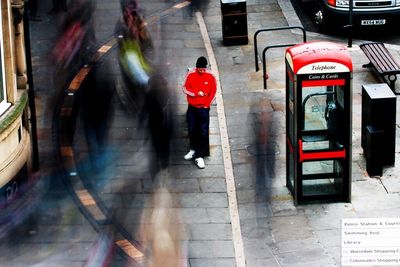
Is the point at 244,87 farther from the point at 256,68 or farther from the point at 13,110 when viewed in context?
the point at 13,110

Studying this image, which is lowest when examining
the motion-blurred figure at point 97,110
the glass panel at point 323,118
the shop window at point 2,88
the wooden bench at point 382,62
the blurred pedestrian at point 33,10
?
the motion-blurred figure at point 97,110

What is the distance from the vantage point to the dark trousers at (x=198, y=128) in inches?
652

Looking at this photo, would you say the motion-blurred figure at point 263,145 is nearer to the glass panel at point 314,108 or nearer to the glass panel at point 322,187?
the glass panel at point 322,187

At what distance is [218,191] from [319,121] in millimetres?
1762

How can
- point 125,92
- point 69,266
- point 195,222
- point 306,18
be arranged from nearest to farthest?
point 69,266 → point 195,222 → point 125,92 → point 306,18

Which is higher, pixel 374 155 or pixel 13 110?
pixel 13 110

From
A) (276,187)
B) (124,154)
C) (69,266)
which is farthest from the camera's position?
(124,154)

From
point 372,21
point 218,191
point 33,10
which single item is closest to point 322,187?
point 218,191

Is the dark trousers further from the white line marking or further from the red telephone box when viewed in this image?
the red telephone box

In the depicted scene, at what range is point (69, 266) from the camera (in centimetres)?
1370

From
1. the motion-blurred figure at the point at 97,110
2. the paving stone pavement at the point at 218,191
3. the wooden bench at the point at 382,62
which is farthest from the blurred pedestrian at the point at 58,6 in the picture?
the wooden bench at the point at 382,62

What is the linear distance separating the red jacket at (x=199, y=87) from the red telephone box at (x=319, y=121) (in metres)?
1.38

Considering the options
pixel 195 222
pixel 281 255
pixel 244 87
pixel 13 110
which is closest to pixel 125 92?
pixel 244 87

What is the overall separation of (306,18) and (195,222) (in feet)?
32.3
